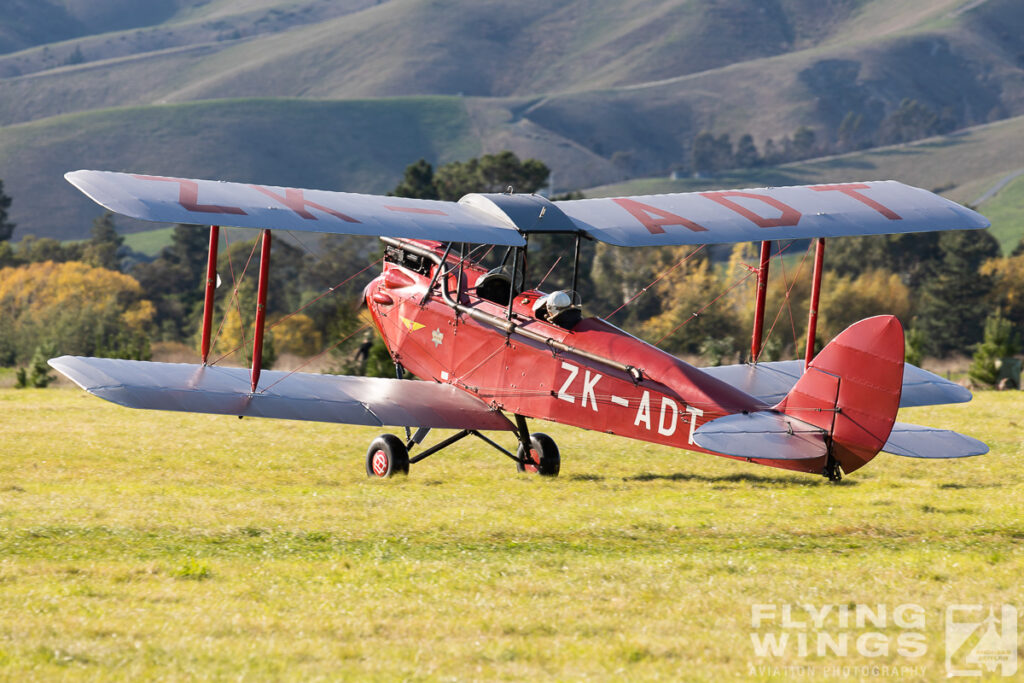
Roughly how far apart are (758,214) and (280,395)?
5.22 meters

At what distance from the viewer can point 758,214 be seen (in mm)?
12289

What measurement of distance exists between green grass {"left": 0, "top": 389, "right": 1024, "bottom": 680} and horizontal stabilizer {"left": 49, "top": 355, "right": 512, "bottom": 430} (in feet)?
2.25

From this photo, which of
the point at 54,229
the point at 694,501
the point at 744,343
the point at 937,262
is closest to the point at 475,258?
the point at 694,501

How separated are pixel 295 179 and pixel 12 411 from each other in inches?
5403

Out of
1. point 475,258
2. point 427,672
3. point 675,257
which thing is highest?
point 675,257

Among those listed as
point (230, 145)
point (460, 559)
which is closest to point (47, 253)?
point (230, 145)

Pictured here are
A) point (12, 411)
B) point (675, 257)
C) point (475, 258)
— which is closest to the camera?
point (475, 258)

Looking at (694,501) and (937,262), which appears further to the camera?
(937,262)

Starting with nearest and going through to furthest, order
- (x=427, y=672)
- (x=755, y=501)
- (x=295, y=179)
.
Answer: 1. (x=427, y=672)
2. (x=755, y=501)
3. (x=295, y=179)

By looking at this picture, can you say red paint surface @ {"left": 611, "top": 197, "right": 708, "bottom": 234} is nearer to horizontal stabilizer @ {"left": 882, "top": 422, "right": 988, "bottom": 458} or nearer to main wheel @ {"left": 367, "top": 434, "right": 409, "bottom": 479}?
horizontal stabilizer @ {"left": 882, "top": 422, "right": 988, "bottom": 458}

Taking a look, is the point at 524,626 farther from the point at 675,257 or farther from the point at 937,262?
the point at 937,262

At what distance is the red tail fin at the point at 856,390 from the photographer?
9180 mm

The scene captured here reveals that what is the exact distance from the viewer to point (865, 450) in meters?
9.52

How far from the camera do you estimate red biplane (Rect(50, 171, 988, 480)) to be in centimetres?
964
